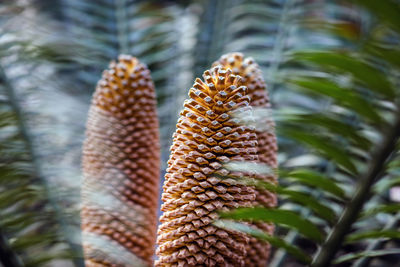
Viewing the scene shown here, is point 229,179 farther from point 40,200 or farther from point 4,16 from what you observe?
point 4,16

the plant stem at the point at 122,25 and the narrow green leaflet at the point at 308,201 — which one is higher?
the plant stem at the point at 122,25

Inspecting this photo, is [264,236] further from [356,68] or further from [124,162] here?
[124,162]

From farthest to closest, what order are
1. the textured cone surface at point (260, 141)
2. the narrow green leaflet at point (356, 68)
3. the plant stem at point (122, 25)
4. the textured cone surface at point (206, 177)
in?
1. the plant stem at point (122, 25)
2. the textured cone surface at point (260, 141)
3. the textured cone surface at point (206, 177)
4. the narrow green leaflet at point (356, 68)

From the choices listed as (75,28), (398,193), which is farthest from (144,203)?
(398,193)

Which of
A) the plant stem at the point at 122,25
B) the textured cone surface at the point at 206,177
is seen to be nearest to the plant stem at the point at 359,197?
the textured cone surface at the point at 206,177

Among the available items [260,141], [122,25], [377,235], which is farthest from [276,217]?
[122,25]

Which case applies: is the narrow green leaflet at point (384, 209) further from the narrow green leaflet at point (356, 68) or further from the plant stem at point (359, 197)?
the narrow green leaflet at point (356, 68)
